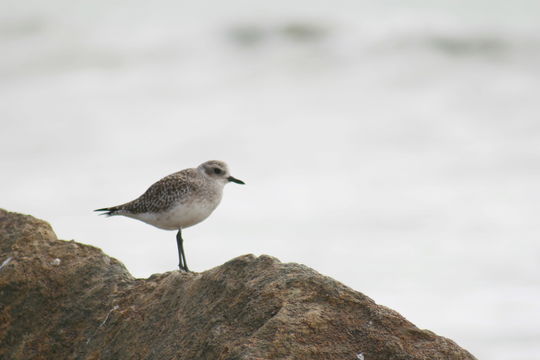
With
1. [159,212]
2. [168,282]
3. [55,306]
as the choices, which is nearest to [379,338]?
[168,282]

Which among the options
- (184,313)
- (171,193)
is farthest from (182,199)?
(184,313)

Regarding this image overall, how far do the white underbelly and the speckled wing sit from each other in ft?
0.21

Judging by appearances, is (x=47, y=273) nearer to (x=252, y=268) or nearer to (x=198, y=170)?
(x=252, y=268)

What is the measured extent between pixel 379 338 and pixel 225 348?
3.46 ft

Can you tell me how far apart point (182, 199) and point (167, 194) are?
0.75 feet

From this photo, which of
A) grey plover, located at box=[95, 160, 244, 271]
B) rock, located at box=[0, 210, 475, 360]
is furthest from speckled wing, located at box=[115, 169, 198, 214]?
rock, located at box=[0, 210, 475, 360]

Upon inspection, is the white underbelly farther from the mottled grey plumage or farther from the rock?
the rock

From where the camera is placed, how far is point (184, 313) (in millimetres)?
6953

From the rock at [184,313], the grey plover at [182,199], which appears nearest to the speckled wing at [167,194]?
the grey plover at [182,199]

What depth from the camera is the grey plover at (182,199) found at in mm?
11242

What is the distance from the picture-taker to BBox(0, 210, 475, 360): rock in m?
6.39

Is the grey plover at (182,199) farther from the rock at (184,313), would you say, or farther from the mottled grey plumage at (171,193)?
the rock at (184,313)

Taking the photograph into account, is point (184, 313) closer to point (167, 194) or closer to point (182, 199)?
point (182, 199)

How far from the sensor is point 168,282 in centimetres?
749
